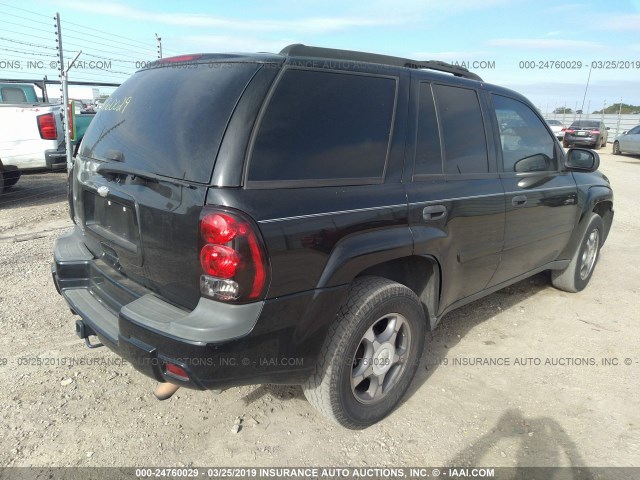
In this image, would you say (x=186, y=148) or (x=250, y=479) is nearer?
(x=186, y=148)

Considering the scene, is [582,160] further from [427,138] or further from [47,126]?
[47,126]

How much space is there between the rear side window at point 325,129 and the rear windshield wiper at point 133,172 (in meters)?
0.33

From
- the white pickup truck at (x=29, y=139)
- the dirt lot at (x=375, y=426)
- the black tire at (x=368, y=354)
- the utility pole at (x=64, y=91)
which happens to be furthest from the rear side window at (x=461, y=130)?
the white pickup truck at (x=29, y=139)

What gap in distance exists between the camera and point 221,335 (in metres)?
1.92

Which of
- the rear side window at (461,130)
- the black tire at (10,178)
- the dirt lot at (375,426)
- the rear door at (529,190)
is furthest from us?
the black tire at (10,178)

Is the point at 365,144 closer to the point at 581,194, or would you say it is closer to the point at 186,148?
the point at 186,148

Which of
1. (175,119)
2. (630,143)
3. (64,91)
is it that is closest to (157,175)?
(175,119)

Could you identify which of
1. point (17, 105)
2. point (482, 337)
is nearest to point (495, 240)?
point (482, 337)

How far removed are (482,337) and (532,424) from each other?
1.04 metres

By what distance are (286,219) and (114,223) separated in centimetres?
101

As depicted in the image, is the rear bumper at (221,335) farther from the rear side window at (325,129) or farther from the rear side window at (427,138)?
the rear side window at (427,138)

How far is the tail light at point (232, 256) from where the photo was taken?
190 cm

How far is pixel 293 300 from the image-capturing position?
207 cm

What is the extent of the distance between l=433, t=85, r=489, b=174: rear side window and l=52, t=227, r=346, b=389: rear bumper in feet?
4.06
